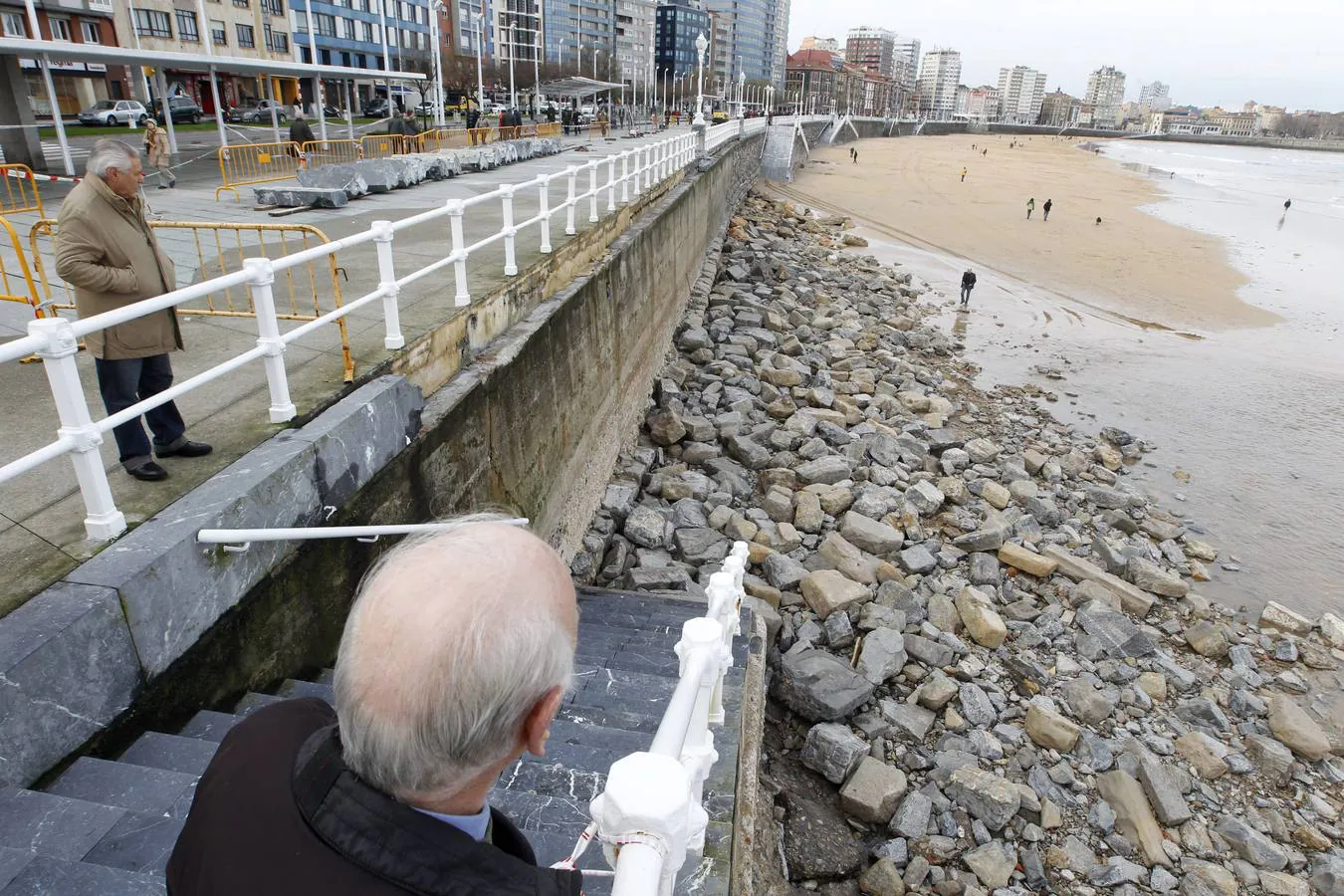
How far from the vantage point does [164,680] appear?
2984mm

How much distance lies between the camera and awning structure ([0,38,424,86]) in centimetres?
1260

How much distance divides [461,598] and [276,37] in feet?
229

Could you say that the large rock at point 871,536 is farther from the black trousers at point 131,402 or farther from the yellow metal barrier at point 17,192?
the yellow metal barrier at point 17,192

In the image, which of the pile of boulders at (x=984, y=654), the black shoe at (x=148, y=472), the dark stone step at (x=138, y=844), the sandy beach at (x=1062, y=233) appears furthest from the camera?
the sandy beach at (x=1062, y=233)

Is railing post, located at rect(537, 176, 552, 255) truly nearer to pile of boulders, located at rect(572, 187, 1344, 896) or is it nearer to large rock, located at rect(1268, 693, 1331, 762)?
pile of boulders, located at rect(572, 187, 1344, 896)

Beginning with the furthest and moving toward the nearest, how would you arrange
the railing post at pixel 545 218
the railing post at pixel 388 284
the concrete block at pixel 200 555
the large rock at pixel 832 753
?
the railing post at pixel 545 218
the large rock at pixel 832 753
the railing post at pixel 388 284
the concrete block at pixel 200 555

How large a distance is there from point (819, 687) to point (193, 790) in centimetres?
438

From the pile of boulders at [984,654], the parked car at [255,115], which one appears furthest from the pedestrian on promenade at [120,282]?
the parked car at [255,115]

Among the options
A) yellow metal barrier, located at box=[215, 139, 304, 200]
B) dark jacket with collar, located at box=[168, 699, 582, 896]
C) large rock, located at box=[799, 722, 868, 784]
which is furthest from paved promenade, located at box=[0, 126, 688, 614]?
yellow metal barrier, located at box=[215, 139, 304, 200]

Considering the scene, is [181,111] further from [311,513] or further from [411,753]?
[411,753]

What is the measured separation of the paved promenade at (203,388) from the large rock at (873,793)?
13.4ft

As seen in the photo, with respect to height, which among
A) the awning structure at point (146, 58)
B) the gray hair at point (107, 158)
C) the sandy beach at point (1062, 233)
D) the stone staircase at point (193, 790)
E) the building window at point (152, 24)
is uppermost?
the building window at point (152, 24)

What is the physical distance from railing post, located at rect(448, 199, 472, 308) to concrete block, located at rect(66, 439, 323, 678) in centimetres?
243

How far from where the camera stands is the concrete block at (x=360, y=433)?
3.97 m
